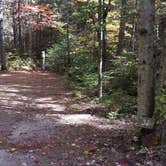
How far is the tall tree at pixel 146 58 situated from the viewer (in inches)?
284

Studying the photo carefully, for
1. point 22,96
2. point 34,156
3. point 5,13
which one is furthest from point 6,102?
point 5,13

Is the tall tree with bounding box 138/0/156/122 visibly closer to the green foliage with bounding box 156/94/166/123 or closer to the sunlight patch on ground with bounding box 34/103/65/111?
the green foliage with bounding box 156/94/166/123

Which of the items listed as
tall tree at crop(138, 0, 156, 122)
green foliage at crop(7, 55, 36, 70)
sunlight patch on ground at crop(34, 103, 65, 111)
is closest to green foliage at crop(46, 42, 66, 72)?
green foliage at crop(7, 55, 36, 70)

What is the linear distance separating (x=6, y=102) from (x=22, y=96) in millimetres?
1382

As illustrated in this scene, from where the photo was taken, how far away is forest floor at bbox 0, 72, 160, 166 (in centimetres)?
683

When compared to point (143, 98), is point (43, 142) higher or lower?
lower

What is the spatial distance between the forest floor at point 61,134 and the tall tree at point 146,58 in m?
0.78

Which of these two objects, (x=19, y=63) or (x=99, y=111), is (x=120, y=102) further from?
(x=19, y=63)

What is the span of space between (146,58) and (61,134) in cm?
274

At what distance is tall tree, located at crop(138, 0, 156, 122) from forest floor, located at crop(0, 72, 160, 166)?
2.56 ft

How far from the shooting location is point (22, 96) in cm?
1407

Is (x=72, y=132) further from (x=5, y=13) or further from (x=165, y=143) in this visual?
(x=5, y=13)

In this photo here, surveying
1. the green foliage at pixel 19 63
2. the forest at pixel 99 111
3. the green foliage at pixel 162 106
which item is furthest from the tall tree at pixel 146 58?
the green foliage at pixel 19 63

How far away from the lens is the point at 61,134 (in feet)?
28.6
